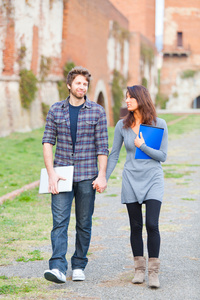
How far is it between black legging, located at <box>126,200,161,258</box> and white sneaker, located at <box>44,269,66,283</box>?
626 millimetres

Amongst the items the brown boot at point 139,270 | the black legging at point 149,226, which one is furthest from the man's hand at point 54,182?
the brown boot at point 139,270

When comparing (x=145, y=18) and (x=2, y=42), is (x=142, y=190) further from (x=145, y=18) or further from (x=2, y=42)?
(x=145, y=18)

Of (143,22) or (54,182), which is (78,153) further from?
(143,22)

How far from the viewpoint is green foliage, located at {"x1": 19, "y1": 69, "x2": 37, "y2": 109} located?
18188mm

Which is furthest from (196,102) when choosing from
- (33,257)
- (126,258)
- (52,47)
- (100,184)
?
(100,184)

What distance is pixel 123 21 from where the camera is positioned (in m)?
32.4

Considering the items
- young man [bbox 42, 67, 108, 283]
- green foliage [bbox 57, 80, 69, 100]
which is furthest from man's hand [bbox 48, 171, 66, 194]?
green foliage [bbox 57, 80, 69, 100]

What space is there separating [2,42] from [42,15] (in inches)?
128

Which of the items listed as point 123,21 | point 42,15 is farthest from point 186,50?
point 42,15

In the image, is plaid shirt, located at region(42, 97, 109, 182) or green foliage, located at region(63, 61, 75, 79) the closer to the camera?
plaid shirt, located at region(42, 97, 109, 182)

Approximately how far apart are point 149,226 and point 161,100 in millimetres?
43773

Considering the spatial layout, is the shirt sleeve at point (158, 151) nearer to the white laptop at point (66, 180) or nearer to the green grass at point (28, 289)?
the white laptop at point (66, 180)

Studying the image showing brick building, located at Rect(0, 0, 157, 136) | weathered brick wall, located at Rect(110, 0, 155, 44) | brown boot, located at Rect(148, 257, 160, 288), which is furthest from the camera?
weathered brick wall, located at Rect(110, 0, 155, 44)

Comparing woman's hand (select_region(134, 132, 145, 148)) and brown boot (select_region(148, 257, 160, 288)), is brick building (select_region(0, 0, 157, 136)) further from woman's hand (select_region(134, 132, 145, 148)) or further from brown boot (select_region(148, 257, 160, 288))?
brown boot (select_region(148, 257, 160, 288))
